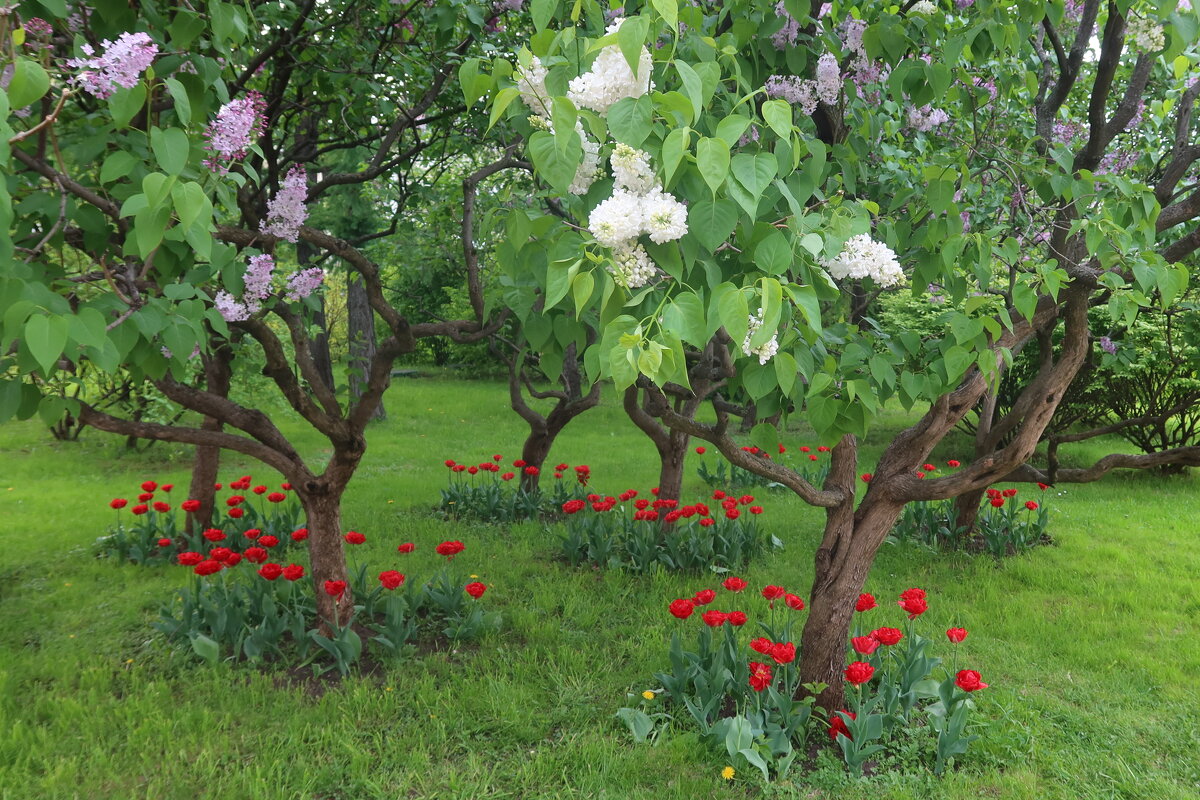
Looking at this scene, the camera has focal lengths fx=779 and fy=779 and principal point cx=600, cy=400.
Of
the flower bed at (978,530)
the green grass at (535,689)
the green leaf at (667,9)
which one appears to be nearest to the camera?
the green leaf at (667,9)

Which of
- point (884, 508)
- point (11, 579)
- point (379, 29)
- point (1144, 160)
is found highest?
point (379, 29)

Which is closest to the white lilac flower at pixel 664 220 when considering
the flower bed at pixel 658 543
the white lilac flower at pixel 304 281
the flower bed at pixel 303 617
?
the white lilac flower at pixel 304 281

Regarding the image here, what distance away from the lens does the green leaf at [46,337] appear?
1485 mm

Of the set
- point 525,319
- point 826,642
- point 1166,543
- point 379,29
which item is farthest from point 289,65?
point 1166,543

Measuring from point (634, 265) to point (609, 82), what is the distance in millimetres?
340

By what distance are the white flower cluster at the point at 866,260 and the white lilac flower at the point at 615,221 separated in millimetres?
659

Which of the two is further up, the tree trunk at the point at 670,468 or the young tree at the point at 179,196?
the young tree at the point at 179,196

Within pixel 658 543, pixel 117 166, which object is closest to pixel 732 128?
pixel 117 166

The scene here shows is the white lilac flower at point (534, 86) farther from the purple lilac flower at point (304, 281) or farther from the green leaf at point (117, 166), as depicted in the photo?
the purple lilac flower at point (304, 281)

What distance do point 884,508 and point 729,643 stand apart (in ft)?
2.84

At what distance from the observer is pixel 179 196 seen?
5.09ft

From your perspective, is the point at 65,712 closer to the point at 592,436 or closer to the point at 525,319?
the point at 525,319

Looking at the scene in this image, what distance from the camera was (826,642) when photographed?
319 cm

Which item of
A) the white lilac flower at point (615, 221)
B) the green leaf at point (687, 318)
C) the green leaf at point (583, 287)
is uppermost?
the white lilac flower at point (615, 221)
